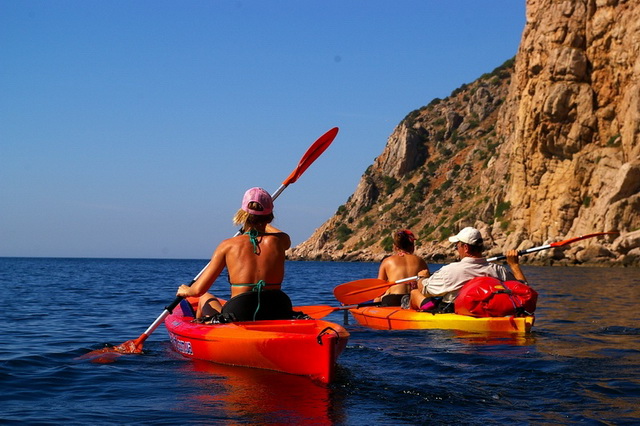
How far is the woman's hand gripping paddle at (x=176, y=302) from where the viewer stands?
7793 millimetres

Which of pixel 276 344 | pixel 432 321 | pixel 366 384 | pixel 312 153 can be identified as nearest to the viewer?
pixel 366 384

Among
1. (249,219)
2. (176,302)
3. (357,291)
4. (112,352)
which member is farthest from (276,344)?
(357,291)

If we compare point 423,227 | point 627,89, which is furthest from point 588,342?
point 423,227

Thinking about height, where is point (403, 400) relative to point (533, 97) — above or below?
below

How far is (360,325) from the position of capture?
11.0 m

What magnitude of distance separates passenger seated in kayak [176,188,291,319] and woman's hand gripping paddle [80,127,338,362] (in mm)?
1819

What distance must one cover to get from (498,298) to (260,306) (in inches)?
137

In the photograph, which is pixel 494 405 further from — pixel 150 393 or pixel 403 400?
pixel 150 393

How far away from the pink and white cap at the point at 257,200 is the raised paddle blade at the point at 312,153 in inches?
136

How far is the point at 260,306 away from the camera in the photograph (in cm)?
647

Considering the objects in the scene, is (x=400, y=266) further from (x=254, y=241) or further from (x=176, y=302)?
(x=254, y=241)

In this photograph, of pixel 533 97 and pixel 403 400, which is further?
pixel 533 97

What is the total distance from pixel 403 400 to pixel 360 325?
227 inches

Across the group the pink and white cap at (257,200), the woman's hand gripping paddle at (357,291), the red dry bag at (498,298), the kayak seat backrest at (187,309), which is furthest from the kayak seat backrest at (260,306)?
the woman's hand gripping paddle at (357,291)
